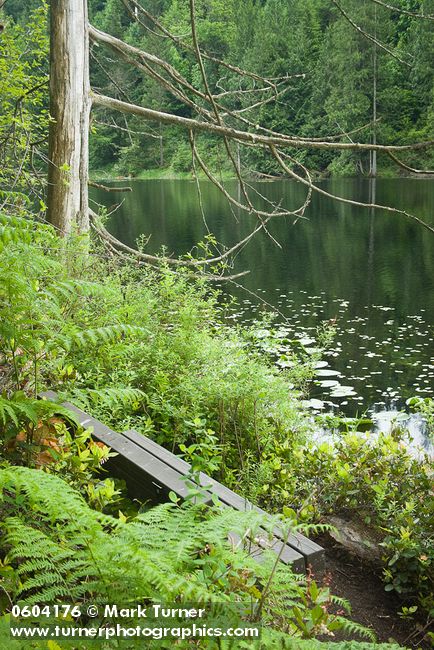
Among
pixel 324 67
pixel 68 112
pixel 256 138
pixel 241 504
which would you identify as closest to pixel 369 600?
pixel 241 504

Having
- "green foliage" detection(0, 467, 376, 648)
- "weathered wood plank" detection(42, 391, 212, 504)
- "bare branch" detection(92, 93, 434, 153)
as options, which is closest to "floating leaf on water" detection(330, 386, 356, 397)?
"bare branch" detection(92, 93, 434, 153)

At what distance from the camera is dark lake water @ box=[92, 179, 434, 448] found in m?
10.7

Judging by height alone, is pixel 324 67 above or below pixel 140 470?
above

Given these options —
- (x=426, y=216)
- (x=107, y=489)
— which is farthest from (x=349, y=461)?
(x=426, y=216)

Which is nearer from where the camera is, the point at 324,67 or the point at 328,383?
the point at 328,383

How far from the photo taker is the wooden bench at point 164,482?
3.03m

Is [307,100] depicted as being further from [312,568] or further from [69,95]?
[312,568]

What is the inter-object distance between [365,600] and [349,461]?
114cm

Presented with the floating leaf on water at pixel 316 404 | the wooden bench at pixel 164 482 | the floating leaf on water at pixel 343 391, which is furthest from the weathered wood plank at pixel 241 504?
the floating leaf on water at pixel 343 391

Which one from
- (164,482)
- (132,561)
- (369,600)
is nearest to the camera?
(132,561)

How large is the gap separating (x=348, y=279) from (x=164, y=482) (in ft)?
50.7

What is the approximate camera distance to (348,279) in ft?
59.1

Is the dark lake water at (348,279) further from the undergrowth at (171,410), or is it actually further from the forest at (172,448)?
the undergrowth at (171,410)

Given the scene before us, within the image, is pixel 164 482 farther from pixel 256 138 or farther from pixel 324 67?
pixel 324 67
